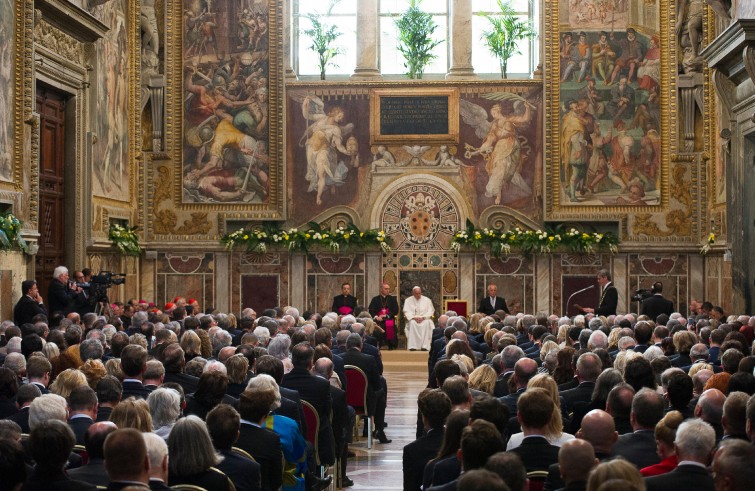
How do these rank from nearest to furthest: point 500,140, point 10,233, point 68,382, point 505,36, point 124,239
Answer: point 68,382 < point 10,233 < point 124,239 < point 500,140 < point 505,36

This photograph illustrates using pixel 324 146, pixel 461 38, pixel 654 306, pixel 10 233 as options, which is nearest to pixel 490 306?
pixel 654 306

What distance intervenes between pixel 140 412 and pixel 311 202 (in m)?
19.8

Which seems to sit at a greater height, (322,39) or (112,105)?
(322,39)

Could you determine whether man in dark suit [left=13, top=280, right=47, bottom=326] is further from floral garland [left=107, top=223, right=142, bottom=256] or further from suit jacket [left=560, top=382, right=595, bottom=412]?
suit jacket [left=560, top=382, right=595, bottom=412]

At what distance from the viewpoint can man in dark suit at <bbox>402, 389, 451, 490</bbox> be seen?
709cm

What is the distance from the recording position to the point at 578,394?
9.06 meters

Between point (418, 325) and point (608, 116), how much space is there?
640 cm

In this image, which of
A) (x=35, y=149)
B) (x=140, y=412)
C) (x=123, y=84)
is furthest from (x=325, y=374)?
(x=123, y=84)

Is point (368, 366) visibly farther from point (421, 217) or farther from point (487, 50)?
point (487, 50)

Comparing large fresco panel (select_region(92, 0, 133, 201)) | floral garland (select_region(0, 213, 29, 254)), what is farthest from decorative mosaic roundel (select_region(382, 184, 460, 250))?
floral garland (select_region(0, 213, 29, 254))

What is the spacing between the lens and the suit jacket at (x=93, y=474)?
18.5 ft

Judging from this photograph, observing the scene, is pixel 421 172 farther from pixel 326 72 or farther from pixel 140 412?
pixel 140 412

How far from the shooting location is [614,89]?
25.4 metres

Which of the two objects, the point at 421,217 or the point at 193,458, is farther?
the point at 421,217
